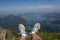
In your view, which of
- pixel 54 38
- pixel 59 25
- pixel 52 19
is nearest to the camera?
pixel 54 38

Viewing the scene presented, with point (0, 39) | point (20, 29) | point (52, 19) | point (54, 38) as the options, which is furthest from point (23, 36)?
point (52, 19)

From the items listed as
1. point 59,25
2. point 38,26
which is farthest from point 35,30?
point 59,25

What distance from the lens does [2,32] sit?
4484mm

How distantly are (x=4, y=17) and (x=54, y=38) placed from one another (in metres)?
8.23

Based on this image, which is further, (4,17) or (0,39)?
(4,17)

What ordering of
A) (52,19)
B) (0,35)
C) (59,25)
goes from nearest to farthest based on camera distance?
(0,35), (59,25), (52,19)

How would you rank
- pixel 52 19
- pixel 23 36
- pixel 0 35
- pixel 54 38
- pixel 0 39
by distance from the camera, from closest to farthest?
pixel 23 36
pixel 0 39
pixel 0 35
pixel 54 38
pixel 52 19

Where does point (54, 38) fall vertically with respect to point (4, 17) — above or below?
below

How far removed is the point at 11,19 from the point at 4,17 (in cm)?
174

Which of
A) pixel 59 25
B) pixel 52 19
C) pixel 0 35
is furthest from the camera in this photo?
pixel 52 19

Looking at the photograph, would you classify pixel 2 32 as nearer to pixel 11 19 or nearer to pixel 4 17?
pixel 11 19

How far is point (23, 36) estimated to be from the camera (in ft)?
9.31

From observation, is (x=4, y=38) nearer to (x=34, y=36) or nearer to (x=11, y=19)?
(x=34, y=36)

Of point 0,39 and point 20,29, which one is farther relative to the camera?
point 0,39
